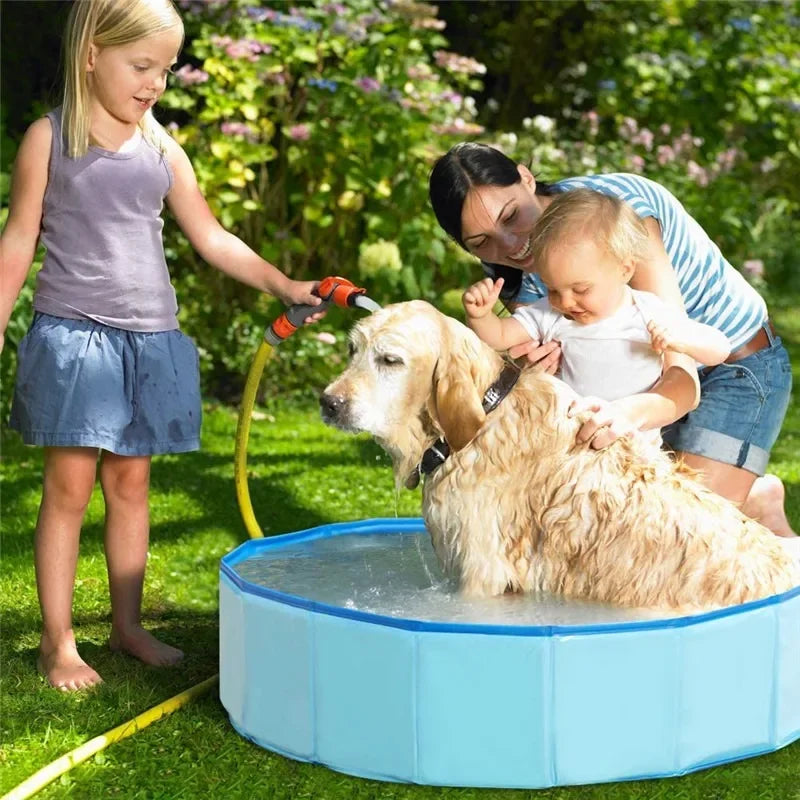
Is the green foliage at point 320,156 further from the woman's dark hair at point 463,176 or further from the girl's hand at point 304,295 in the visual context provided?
the woman's dark hair at point 463,176

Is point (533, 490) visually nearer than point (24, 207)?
Yes

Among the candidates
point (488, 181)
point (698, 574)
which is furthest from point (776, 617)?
point (488, 181)

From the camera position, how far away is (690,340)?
12.3ft

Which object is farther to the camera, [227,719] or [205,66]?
[205,66]

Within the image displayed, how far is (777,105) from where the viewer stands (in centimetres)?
1183

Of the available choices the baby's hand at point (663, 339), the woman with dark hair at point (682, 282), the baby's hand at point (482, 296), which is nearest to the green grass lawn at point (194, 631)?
the baby's hand at point (482, 296)

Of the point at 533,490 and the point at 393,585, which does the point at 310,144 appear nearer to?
the point at 393,585

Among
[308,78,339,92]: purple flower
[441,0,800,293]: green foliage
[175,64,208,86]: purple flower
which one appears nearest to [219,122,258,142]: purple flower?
[175,64,208,86]: purple flower

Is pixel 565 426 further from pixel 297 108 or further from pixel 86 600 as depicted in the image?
pixel 297 108

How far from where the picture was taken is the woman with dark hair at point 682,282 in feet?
13.5

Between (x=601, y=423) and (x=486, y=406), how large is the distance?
319mm

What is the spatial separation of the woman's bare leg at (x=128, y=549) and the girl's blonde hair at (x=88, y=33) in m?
1.00

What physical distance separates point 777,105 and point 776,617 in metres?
9.33

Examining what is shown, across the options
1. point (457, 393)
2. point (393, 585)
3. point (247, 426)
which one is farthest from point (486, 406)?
point (247, 426)
